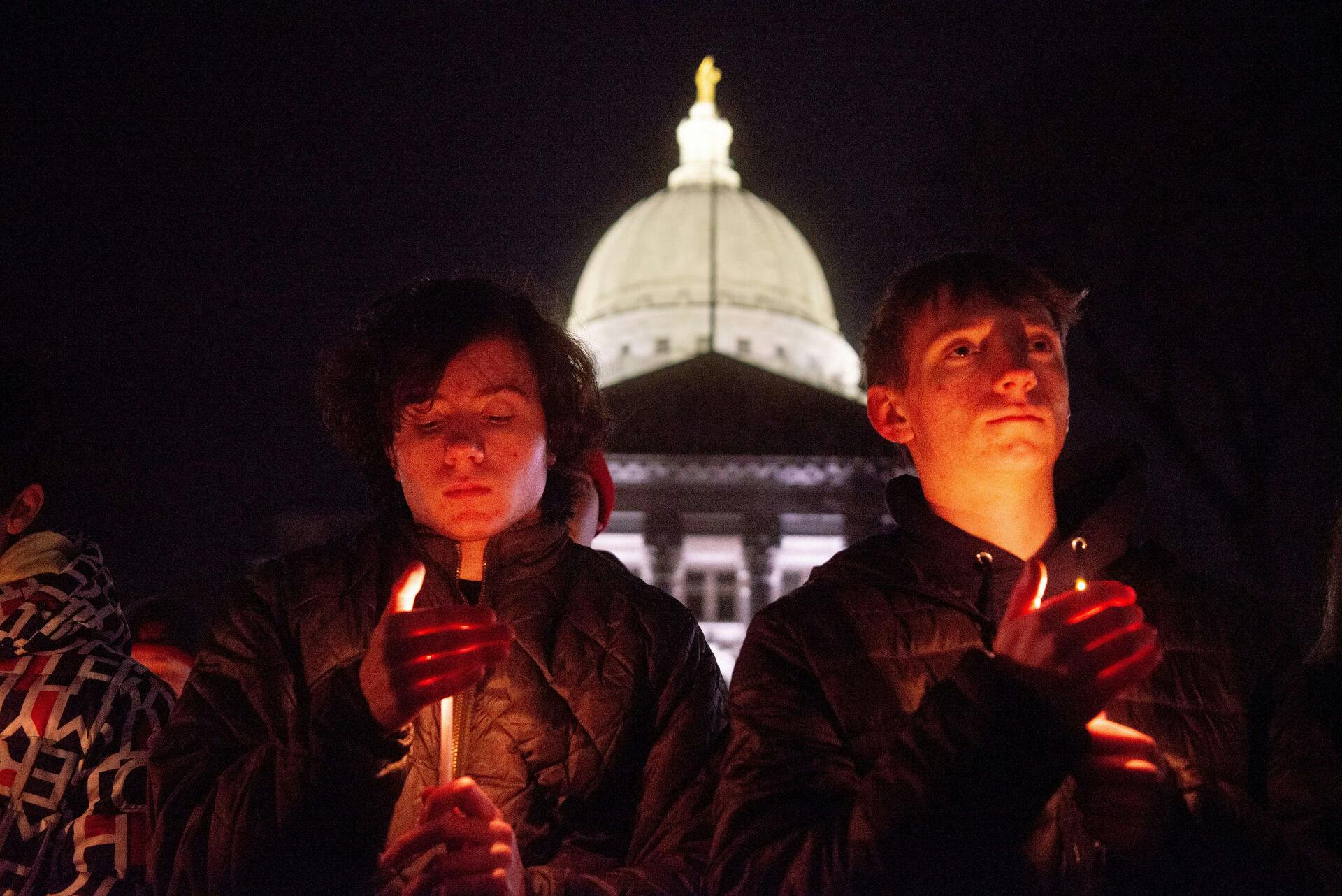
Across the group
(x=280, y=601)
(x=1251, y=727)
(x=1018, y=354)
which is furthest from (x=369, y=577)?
(x=1251, y=727)

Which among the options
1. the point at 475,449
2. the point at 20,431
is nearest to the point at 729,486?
the point at 20,431

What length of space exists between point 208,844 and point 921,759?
54.3 inches

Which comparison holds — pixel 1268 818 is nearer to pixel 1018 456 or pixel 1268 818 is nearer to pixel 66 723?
pixel 1018 456

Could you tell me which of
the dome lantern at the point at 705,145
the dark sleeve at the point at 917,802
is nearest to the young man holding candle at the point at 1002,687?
the dark sleeve at the point at 917,802

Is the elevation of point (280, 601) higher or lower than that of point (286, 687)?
higher

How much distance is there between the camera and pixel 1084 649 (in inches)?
76.5

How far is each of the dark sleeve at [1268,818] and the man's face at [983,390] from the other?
0.71 m

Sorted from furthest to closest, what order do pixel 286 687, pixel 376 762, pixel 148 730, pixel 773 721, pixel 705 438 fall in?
pixel 705 438 → pixel 148 730 → pixel 286 687 → pixel 773 721 → pixel 376 762

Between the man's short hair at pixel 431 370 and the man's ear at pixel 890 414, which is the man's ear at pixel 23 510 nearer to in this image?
the man's short hair at pixel 431 370

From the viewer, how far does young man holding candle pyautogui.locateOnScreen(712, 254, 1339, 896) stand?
208 centimetres

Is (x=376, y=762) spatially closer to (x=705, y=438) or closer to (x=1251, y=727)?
(x=1251, y=727)

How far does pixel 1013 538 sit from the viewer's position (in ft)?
8.99

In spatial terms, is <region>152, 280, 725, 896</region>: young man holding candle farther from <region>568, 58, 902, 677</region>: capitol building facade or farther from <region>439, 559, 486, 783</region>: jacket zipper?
<region>568, 58, 902, 677</region>: capitol building facade

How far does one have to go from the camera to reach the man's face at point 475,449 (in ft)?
9.16
